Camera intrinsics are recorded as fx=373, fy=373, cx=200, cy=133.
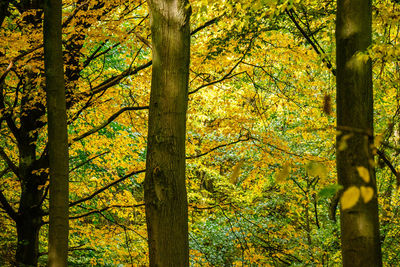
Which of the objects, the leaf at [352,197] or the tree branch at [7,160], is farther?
the tree branch at [7,160]

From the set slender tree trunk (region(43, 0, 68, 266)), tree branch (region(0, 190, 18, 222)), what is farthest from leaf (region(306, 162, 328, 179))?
tree branch (region(0, 190, 18, 222))

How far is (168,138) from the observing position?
293 centimetres

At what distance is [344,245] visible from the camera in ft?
6.83

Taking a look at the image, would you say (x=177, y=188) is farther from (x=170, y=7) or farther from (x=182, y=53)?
(x=170, y=7)

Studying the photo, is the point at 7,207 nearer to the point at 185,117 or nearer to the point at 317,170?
the point at 185,117

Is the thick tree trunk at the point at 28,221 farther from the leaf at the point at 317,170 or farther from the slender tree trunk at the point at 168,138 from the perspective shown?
the leaf at the point at 317,170

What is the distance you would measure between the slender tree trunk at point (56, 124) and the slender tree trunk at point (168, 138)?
2.29ft

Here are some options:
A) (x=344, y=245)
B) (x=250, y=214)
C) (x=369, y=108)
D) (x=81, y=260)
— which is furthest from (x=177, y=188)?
(x=81, y=260)

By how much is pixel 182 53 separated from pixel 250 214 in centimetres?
634

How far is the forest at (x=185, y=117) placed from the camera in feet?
7.22

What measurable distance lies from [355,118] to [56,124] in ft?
7.33

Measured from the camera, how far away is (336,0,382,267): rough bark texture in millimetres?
1992

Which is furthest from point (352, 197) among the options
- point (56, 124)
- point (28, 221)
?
point (28, 221)

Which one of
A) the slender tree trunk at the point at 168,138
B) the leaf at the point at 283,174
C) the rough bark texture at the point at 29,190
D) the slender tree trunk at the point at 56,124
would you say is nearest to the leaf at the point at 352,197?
the leaf at the point at 283,174
